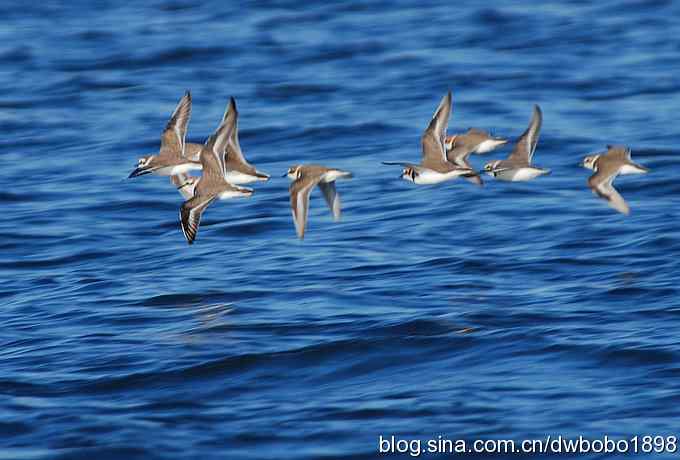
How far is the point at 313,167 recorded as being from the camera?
51.4ft

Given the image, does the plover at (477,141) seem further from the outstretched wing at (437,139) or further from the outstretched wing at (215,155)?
the outstretched wing at (215,155)

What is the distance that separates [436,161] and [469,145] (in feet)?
4.98

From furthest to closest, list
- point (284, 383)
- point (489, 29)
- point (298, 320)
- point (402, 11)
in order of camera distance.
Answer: point (402, 11) → point (489, 29) → point (298, 320) → point (284, 383)

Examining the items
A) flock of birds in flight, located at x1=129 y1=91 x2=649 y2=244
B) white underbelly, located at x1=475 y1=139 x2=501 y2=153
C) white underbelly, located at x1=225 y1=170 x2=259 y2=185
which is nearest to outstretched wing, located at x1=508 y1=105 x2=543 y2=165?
flock of birds in flight, located at x1=129 y1=91 x2=649 y2=244

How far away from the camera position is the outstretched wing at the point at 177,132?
16.7 meters

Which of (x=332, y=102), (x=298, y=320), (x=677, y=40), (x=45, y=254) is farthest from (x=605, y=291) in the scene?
(x=677, y=40)

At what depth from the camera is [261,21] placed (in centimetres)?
3678

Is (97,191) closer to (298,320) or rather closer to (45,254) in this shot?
(45,254)

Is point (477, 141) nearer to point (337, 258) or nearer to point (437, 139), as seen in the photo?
point (437, 139)

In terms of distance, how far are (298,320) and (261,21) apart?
20.6 meters

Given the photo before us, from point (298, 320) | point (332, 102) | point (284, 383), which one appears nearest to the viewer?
point (284, 383)

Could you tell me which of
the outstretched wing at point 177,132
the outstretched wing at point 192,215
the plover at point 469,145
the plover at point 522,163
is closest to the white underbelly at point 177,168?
the outstretched wing at point 177,132

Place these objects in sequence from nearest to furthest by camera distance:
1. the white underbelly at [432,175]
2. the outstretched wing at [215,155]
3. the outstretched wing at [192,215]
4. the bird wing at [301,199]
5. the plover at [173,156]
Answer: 1. the outstretched wing at [192,215]
2. the bird wing at [301,199]
3. the outstretched wing at [215,155]
4. the white underbelly at [432,175]
5. the plover at [173,156]

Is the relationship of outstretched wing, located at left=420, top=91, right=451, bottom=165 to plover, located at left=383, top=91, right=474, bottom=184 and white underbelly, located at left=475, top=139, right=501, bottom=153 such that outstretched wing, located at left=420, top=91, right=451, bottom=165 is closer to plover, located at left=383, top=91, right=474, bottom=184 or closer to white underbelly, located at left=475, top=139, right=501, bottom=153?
plover, located at left=383, top=91, right=474, bottom=184
